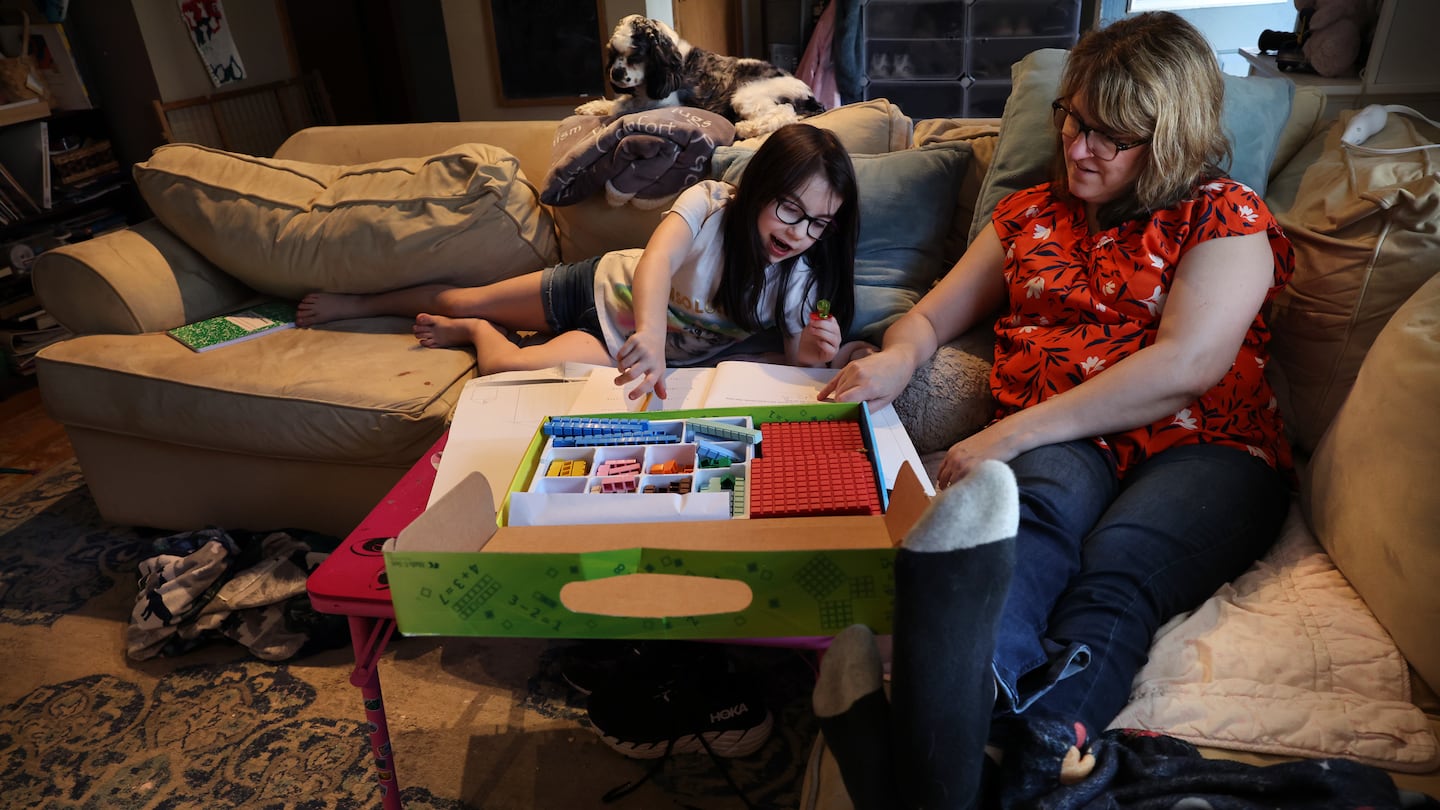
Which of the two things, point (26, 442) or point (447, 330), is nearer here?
point (447, 330)

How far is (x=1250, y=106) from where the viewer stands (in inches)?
59.2

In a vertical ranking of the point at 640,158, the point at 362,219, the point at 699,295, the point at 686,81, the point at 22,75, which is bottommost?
the point at 699,295

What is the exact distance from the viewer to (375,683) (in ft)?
3.85

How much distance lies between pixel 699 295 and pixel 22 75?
2.69 metres

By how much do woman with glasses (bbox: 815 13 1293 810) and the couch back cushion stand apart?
0.09 meters

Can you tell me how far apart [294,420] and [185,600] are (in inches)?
15.5

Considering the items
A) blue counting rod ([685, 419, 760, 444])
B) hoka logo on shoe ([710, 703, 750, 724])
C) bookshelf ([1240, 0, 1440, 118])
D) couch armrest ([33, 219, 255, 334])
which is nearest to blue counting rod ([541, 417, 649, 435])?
blue counting rod ([685, 419, 760, 444])

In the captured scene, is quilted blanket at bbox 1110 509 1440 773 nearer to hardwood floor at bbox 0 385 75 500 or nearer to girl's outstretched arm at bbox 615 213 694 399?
girl's outstretched arm at bbox 615 213 694 399

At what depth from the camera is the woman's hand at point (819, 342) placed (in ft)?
5.06

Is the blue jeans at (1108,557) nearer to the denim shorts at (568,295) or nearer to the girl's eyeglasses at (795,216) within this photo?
Answer: the girl's eyeglasses at (795,216)

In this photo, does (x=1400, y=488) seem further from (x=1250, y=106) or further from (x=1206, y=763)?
(x=1250, y=106)

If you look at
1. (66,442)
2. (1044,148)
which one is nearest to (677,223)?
(1044,148)

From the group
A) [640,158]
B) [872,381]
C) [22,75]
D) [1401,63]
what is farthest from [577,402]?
Answer: [22,75]

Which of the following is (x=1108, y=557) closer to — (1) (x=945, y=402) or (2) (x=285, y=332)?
(1) (x=945, y=402)
